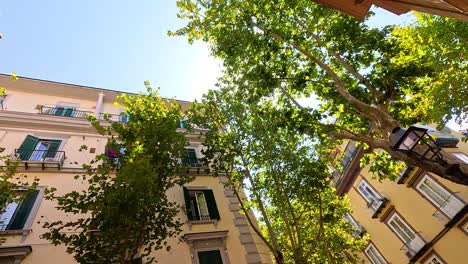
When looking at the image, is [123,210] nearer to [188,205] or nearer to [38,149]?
[188,205]

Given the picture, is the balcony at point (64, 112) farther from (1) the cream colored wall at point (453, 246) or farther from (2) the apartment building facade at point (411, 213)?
(1) the cream colored wall at point (453, 246)

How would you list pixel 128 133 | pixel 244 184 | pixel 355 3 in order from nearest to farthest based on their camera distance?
pixel 355 3 < pixel 128 133 < pixel 244 184

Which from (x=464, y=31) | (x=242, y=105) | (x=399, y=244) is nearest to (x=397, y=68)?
(x=464, y=31)

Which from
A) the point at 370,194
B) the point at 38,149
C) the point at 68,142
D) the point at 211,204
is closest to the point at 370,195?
the point at 370,194

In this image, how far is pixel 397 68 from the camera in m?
9.49

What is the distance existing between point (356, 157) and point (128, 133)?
16462mm

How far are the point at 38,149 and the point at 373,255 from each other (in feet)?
69.5

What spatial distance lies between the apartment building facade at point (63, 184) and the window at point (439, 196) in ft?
33.2

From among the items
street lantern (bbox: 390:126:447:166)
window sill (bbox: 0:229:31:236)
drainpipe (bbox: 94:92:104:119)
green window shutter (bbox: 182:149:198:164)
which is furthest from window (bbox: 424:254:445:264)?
drainpipe (bbox: 94:92:104:119)

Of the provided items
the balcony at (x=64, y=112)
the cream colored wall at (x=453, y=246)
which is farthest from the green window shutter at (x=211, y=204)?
the cream colored wall at (x=453, y=246)

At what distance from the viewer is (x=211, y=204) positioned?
40.3 feet

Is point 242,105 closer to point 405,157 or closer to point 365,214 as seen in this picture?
point 405,157

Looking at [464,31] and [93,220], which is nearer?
[93,220]

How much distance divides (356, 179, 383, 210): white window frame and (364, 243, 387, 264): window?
3.02 metres
